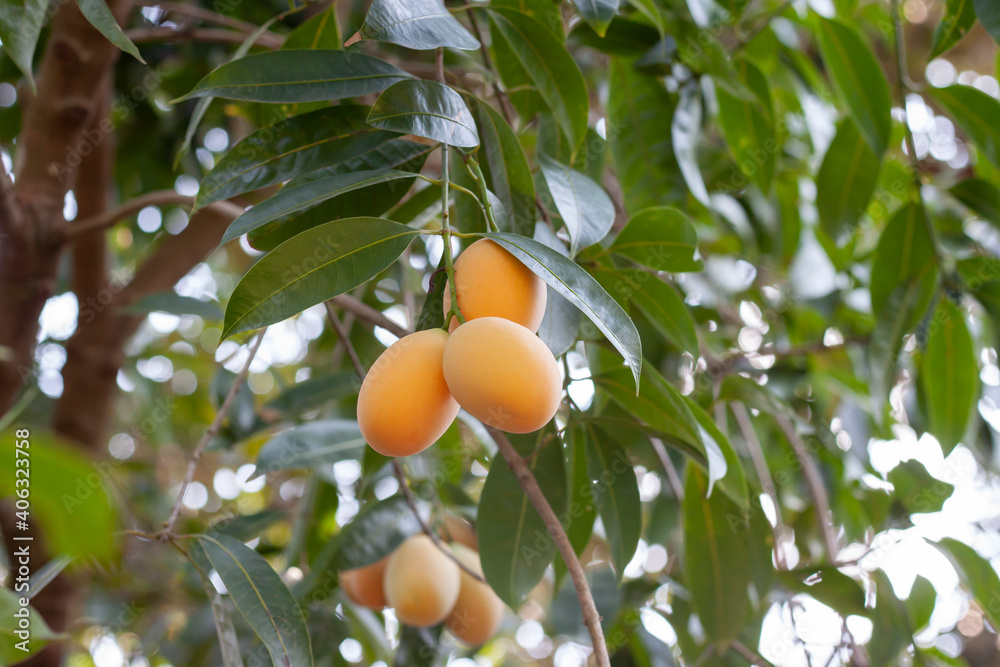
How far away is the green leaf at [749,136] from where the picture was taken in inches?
38.3

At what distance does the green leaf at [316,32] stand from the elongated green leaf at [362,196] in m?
0.24

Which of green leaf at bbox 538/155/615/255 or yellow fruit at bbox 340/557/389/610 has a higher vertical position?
green leaf at bbox 538/155/615/255

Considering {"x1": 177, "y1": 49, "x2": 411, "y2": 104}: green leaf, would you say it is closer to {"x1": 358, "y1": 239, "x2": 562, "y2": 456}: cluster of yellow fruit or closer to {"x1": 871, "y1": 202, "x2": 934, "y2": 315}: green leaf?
{"x1": 358, "y1": 239, "x2": 562, "y2": 456}: cluster of yellow fruit

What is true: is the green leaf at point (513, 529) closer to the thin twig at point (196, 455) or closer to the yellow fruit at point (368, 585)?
the thin twig at point (196, 455)

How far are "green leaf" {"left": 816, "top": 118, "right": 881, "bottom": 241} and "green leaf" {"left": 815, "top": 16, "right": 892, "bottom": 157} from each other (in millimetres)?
159

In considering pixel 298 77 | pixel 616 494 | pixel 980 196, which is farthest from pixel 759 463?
pixel 298 77

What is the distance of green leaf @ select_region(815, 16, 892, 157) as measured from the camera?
920 mm

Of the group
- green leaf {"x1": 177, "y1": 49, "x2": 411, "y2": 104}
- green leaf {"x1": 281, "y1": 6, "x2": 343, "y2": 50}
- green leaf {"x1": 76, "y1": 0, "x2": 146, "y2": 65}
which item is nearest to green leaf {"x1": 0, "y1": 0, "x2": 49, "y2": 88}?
green leaf {"x1": 76, "y1": 0, "x2": 146, "y2": 65}

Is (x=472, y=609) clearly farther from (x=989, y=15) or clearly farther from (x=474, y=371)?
→ (x=989, y=15)

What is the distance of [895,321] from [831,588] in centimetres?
36

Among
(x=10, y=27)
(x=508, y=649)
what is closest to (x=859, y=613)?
(x=10, y=27)

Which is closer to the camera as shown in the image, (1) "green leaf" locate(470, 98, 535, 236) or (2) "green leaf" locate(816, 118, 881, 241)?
(1) "green leaf" locate(470, 98, 535, 236)

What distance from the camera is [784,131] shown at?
1225 millimetres

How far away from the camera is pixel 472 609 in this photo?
42.6 inches
